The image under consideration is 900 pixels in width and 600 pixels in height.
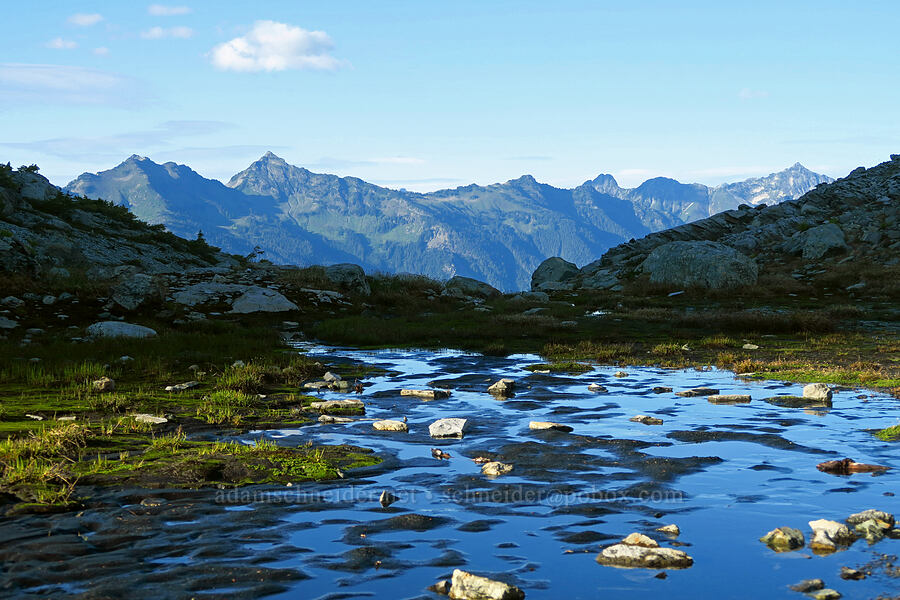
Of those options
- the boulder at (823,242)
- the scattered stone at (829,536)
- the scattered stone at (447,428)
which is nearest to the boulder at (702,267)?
the boulder at (823,242)

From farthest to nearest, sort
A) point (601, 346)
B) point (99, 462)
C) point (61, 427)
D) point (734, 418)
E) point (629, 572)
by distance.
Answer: point (601, 346), point (734, 418), point (61, 427), point (99, 462), point (629, 572)

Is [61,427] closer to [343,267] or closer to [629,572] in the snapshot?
[629,572]

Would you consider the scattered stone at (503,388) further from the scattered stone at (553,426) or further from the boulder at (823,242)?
the boulder at (823,242)

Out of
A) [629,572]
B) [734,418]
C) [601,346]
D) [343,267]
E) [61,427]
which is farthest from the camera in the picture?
[343,267]

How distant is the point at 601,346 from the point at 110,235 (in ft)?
110

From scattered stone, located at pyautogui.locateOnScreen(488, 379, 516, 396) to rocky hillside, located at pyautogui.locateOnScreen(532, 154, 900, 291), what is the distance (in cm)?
2798

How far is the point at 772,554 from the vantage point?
6816 mm

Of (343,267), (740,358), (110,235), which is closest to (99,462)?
(740,358)

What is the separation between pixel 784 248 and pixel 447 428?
45.5 metres

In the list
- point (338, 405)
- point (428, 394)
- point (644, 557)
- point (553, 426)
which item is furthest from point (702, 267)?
point (644, 557)

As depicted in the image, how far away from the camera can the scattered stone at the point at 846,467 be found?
380 inches

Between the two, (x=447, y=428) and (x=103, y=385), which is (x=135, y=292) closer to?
(x=103, y=385)

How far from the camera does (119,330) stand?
2350 cm

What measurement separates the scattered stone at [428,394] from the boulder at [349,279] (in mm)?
21242
